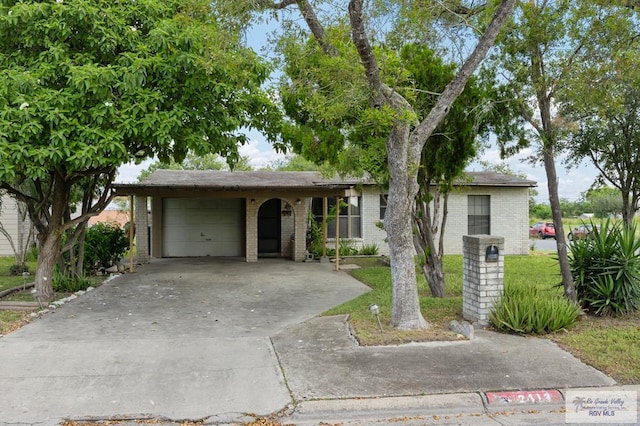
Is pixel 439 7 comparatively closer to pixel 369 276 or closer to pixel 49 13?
pixel 49 13

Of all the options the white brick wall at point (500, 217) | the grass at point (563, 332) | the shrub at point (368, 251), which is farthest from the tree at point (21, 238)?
the white brick wall at point (500, 217)

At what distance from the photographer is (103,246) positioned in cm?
1395

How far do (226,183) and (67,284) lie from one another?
239 inches

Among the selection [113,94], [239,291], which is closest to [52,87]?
[113,94]

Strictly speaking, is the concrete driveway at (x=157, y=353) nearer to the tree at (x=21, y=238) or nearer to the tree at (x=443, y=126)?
the tree at (x=443, y=126)

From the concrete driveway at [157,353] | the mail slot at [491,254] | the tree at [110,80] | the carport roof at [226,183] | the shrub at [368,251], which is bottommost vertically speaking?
the concrete driveway at [157,353]

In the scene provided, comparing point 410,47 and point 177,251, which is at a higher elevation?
point 410,47

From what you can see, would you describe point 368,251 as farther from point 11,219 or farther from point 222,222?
point 11,219

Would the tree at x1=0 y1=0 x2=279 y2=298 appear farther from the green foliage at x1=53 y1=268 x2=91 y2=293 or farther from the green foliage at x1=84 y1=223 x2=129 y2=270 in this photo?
the green foliage at x1=84 y1=223 x2=129 y2=270

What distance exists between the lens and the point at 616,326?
7.18 m

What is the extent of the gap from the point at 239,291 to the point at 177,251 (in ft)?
26.0

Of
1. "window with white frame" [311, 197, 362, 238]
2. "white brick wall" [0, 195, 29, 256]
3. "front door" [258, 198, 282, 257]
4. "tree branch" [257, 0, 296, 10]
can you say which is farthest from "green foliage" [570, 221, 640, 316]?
"white brick wall" [0, 195, 29, 256]

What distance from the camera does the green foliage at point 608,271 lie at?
7625 mm

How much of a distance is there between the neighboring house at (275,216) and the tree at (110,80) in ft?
21.0
